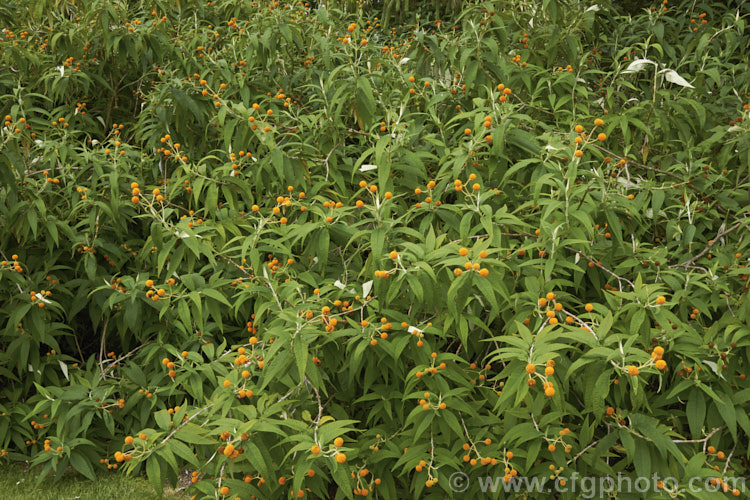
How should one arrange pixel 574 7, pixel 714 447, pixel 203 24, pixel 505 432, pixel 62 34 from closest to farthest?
pixel 714 447 < pixel 505 432 < pixel 574 7 < pixel 62 34 < pixel 203 24

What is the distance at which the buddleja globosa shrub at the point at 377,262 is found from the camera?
2150 mm

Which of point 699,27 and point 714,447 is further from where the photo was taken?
point 699,27

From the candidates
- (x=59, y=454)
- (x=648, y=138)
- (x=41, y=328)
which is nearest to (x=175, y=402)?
(x=59, y=454)

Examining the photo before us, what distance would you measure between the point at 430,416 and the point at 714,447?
1091 mm

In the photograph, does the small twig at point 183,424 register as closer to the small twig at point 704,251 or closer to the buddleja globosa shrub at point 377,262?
the buddleja globosa shrub at point 377,262

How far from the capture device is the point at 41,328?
10.6 ft

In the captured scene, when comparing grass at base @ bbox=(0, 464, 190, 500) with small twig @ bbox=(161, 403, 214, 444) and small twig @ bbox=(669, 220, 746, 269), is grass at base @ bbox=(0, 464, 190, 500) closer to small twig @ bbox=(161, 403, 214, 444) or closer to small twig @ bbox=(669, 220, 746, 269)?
small twig @ bbox=(161, 403, 214, 444)

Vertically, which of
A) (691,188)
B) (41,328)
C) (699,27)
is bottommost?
(41,328)

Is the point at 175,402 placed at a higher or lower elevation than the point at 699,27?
lower

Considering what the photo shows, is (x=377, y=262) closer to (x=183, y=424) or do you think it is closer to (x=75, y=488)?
(x=183, y=424)

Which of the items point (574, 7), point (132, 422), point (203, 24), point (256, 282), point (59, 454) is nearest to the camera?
point (256, 282)

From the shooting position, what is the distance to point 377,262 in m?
2.42

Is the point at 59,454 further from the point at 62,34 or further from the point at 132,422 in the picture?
the point at 62,34

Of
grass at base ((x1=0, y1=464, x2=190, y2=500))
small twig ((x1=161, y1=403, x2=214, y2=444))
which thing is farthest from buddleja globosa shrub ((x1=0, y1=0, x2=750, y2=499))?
grass at base ((x1=0, y1=464, x2=190, y2=500))
